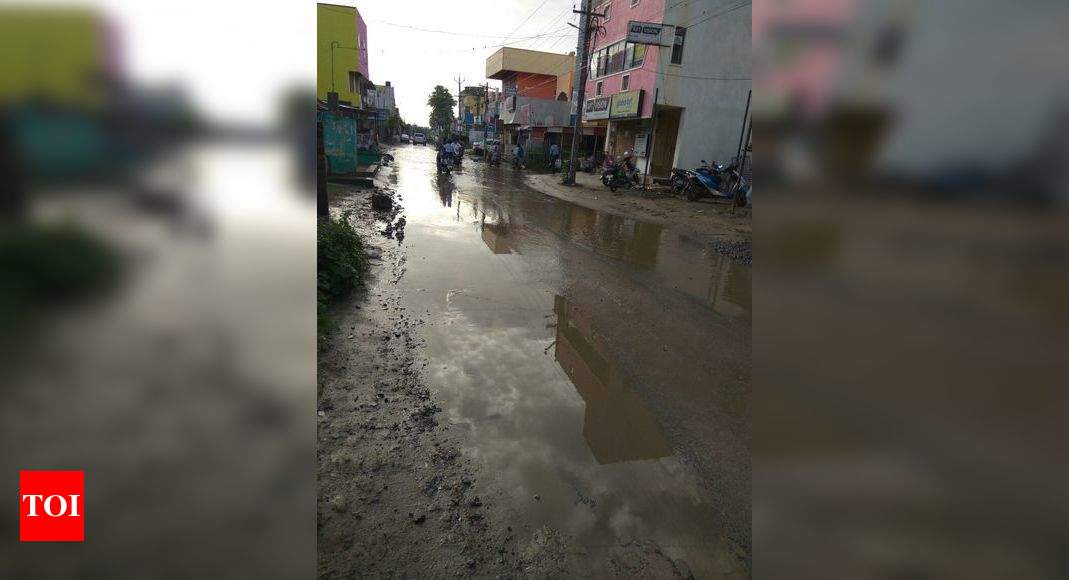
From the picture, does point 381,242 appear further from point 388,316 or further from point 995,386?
point 995,386

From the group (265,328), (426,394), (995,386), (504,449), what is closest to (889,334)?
(995,386)

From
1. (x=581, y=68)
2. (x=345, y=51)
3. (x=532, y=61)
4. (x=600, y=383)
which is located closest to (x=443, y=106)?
(x=532, y=61)

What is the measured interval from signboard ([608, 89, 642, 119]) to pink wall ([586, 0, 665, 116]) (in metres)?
0.24

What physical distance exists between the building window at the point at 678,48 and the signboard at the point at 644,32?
7.19 ft

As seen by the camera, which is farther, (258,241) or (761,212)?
(258,241)

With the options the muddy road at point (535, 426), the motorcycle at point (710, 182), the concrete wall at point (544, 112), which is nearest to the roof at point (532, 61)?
the concrete wall at point (544, 112)

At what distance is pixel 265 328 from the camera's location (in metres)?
0.85

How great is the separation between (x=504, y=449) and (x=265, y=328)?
2.48 metres

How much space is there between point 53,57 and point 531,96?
4824 centimetres

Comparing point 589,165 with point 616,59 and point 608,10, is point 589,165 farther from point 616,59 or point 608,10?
point 608,10

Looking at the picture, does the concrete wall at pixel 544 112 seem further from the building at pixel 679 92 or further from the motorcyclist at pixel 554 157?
the building at pixel 679 92

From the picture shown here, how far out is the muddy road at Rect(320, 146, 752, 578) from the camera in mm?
2486

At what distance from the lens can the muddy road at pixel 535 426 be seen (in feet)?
8.16

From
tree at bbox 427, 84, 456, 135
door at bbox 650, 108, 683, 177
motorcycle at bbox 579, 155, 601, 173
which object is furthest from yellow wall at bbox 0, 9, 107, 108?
tree at bbox 427, 84, 456, 135
